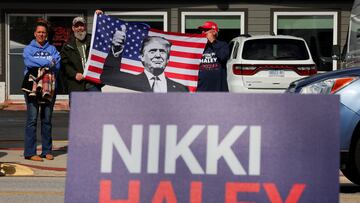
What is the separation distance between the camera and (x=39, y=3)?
22453 millimetres

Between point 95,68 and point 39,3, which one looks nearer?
point 95,68

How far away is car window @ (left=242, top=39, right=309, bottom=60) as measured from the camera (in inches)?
622

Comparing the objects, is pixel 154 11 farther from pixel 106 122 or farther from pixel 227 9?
pixel 106 122

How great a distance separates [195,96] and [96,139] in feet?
1.98

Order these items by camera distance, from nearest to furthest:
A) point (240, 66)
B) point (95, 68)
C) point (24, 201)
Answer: point (24, 201) < point (95, 68) < point (240, 66)

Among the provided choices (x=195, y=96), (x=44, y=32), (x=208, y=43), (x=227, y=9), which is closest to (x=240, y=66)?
(x=208, y=43)

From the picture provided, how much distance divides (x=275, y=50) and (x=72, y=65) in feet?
19.8

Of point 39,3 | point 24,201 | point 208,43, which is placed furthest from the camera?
point 39,3

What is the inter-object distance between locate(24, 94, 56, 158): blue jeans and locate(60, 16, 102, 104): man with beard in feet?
1.31

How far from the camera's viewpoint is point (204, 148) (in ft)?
15.2

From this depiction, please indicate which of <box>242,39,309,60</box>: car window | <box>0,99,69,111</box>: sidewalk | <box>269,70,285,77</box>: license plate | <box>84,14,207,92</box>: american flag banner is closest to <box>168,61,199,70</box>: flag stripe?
<box>84,14,207,92</box>: american flag banner

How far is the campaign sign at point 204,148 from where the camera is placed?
4594mm

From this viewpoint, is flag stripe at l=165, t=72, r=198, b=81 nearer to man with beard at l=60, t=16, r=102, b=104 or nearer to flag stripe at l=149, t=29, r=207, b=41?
flag stripe at l=149, t=29, r=207, b=41

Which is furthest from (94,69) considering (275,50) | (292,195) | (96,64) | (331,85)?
(275,50)
